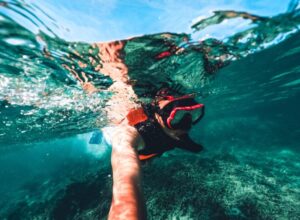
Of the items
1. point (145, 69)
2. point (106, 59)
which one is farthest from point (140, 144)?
point (145, 69)

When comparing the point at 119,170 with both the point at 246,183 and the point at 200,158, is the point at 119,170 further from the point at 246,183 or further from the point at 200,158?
the point at 200,158

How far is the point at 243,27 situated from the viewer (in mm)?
7945

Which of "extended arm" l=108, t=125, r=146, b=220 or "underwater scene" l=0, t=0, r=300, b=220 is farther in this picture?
"underwater scene" l=0, t=0, r=300, b=220

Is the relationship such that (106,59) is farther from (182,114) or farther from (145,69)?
(182,114)

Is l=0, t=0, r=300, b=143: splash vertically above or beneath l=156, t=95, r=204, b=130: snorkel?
above

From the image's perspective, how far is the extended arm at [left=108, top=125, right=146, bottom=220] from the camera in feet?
6.03

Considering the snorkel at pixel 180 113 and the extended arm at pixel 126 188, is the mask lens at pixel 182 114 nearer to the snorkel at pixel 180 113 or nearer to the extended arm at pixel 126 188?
the snorkel at pixel 180 113

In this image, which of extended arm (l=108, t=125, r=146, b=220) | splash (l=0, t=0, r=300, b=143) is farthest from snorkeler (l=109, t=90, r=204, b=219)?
splash (l=0, t=0, r=300, b=143)

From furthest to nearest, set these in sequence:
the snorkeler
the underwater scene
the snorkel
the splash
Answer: the splash
the underwater scene
the snorkel
the snorkeler

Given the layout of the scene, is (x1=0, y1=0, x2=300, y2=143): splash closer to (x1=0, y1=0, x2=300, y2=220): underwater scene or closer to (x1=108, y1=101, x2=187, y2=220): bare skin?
(x1=0, y1=0, x2=300, y2=220): underwater scene

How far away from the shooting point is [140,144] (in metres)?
4.18

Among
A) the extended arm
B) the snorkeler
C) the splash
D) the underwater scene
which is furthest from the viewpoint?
the splash

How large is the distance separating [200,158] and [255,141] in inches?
882

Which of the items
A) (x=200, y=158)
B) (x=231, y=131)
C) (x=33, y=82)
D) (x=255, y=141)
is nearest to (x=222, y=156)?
(x=200, y=158)
